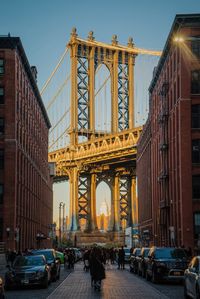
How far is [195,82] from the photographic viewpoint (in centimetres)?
6222

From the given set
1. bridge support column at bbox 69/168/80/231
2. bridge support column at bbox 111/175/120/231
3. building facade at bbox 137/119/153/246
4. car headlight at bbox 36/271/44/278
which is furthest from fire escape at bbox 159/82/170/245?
bridge support column at bbox 111/175/120/231

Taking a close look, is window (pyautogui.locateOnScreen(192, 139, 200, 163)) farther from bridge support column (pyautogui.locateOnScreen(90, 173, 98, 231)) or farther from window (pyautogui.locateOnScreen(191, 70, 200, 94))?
bridge support column (pyautogui.locateOnScreen(90, 173, 98, 231))

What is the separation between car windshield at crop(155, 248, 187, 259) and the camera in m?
32.3

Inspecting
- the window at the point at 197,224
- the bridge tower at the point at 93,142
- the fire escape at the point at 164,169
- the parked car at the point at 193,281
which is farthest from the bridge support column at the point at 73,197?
the parked car at the point at 193,281

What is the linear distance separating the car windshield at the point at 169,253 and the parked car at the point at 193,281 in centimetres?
958

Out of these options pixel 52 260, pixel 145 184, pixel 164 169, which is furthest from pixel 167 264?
pixel 145 184

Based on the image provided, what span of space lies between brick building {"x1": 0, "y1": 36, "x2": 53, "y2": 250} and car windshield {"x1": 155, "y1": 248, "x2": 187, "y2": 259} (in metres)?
28.1

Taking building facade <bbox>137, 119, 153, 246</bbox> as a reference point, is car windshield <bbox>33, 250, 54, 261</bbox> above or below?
below

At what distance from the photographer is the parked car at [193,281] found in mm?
19875

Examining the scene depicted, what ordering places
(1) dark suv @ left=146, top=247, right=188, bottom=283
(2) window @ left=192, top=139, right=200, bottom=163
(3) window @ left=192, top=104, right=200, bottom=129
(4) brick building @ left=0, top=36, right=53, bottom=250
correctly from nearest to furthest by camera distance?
(1) dark suv @ left=146, top=247, right=188, bottom=283 → (2) window @ left=192, top=139, right=200, bottom=163 → (3) window @ left=192, top=104, right=200, bottom=129 → (4) brick building @ left=0, top=36, right=53, bottom=250

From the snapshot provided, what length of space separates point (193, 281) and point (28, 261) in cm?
1174

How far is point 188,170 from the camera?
61062 millimetres

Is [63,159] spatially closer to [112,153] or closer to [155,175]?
[112,153]

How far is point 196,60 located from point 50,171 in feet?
200
